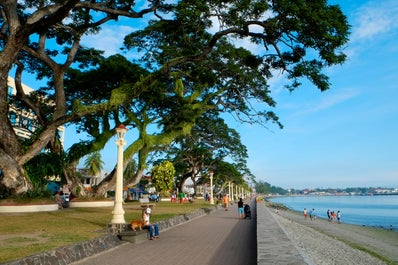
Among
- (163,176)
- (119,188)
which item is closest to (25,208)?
(119,188)

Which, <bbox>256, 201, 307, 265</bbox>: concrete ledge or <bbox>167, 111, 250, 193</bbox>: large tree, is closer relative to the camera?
<bbox>256, 201, 307, 265</bbox>: concrete ledge

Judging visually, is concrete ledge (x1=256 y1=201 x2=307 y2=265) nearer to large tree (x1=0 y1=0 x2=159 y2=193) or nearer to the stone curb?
the stone curb

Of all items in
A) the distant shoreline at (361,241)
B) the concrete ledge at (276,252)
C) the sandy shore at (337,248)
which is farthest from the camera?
the distant shoreline at (361,241)

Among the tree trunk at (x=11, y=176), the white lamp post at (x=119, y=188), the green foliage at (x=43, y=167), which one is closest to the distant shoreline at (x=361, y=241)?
the white lamp post at (x=119, y=188)

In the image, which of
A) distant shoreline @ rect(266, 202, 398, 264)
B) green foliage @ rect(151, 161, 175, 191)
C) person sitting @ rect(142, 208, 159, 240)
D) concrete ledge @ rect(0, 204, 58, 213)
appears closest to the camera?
person sitting @ rect(142, 208, 159, 240)

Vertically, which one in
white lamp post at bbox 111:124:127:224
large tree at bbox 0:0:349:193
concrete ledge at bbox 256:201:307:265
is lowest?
concrete ledge at bbox 256:201:307:265

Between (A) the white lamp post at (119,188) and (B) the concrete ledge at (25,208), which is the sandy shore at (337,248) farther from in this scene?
(B) the concrete ledge at (25,208)

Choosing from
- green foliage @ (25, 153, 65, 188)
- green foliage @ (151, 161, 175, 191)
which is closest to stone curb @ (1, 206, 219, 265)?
green foliage @ (25, 153, 65, 188)

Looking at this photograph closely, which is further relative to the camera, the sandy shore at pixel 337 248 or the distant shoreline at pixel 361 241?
the distant shoreline at pixel 361 241

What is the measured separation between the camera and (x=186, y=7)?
13.8 m

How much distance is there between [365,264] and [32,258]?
11.3 m

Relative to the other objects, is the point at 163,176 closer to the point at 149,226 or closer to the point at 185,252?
the point at 149,226

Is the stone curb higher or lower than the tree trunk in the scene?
lower

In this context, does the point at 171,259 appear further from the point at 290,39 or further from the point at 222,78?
the point at 222,78
